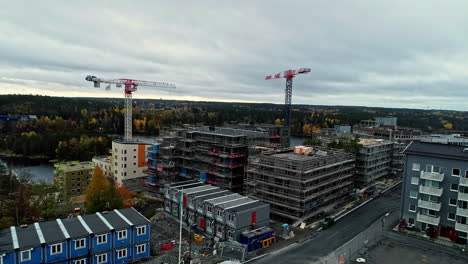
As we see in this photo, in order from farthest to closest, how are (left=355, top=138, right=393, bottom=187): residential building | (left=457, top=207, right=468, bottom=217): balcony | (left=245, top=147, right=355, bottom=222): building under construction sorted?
(left=355, top=138, right=393, bottom=187): residential building < (left=245, top=147, right=355, bottom=222): building under construction < (left=457, top=207, right=468, bottom=217): balcony

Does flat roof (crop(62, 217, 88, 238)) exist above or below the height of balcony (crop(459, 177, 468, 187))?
below

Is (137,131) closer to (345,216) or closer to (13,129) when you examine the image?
(13,129)

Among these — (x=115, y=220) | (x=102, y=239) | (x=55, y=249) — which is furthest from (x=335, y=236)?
(x=55, y=249)

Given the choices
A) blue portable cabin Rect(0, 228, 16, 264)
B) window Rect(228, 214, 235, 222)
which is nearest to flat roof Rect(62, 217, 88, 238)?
blue portable cabin Rect(0, 228, 16, 264)

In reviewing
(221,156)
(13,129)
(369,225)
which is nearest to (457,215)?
(369,225)

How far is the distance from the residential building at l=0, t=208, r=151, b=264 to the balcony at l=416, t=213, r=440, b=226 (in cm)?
2681

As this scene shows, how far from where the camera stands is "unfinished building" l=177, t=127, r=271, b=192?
4319 cm

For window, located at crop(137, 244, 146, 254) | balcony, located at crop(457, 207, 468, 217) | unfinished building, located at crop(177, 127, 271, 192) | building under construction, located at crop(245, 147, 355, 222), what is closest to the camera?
window, located at crop(137, 244, 146, 254)

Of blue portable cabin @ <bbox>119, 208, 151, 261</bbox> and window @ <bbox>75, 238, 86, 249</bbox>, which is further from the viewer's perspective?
blue portable cabin @ <bbox>119, 208, 151, 261</bbox>

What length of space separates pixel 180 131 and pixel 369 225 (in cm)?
2947

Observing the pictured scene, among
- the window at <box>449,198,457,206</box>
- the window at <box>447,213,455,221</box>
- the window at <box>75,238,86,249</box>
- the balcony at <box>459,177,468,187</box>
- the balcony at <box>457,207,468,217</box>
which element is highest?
the balcony at <box>459,177,468,187</box>

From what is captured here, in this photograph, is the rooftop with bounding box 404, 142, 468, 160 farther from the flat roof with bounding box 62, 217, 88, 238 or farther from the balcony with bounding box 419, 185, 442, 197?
the flat roof with bounding box 62, 217, 88, 238

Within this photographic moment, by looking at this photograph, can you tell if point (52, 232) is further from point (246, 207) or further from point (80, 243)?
point (246, 207)

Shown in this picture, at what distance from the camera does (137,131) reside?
153 metres
